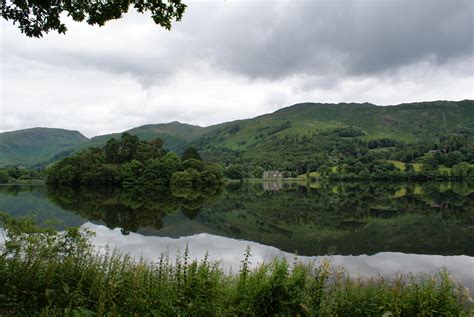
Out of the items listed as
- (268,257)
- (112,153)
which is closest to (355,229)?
(268,257)

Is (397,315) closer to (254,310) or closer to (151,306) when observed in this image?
(254,310)

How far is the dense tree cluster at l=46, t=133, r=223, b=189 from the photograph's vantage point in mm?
121125

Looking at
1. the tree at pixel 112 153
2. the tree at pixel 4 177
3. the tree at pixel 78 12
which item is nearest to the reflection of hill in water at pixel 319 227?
the tree at pixel 78 12

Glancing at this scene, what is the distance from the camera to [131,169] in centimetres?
12181

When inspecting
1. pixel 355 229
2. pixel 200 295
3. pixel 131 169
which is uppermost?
pixel 131 169

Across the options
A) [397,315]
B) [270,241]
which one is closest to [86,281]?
[397,315]

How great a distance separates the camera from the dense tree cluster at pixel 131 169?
397 feet

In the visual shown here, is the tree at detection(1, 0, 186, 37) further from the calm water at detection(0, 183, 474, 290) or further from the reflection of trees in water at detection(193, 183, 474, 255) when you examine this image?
the reflection of trees in water at detection(193, 183, 474, 255)

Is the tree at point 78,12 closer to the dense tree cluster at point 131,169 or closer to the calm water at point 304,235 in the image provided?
the calm water at point 304,235

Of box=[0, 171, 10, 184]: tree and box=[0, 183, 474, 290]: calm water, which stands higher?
box=[0, 171, 10, 184]: tree

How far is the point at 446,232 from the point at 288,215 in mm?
20464

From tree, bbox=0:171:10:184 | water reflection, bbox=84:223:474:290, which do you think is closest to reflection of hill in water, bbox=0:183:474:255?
water reflection, bbox=84:223:474:290

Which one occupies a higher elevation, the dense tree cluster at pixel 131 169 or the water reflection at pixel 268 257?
the dense tree cluster at pixel 131 169

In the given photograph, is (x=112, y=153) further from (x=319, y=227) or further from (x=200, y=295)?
(x=200, y=295)
